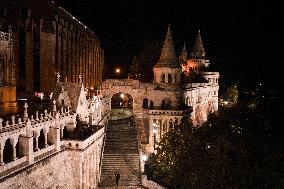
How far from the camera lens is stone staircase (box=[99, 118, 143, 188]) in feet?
111

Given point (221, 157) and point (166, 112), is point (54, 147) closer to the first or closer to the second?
point (221, 157)

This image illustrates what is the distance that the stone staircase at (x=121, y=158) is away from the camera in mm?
33709

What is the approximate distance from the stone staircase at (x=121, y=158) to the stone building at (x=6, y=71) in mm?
10949

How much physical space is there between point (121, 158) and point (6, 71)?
13929 mm

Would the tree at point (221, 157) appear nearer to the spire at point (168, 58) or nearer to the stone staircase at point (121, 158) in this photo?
the stone staircase at point (121, 158)

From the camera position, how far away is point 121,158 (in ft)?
119

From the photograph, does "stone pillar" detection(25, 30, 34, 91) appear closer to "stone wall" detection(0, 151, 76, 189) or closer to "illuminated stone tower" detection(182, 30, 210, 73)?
"stone wall" detection(0, 151, 76, 189)

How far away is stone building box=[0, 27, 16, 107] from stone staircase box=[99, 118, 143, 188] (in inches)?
431

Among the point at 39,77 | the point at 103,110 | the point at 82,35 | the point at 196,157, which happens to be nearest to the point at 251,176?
the point at 196,157

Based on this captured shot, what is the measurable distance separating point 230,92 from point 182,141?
60.3 meters

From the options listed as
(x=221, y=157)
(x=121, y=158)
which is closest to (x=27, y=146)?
(x=121, y=158)

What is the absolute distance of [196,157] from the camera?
38.2 metres

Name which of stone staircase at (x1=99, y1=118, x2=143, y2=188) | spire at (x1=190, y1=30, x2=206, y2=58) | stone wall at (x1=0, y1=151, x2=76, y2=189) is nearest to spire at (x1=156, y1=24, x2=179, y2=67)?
stone staircase at (x1=99, y1=118, x2=143, y2=188)

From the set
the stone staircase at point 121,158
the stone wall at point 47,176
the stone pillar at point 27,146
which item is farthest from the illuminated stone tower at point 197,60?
the stone pillar at point 27,146
